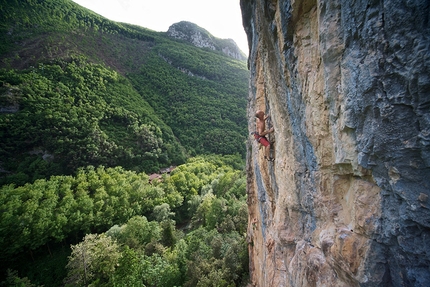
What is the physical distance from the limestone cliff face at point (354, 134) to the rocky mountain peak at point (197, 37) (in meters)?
136

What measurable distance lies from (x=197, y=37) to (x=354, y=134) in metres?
144

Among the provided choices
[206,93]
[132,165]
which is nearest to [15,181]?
[132,165]

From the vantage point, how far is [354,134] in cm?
300

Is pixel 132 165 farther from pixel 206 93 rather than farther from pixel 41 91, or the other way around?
pixel 206 93

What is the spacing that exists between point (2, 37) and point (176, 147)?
5213 centimetres

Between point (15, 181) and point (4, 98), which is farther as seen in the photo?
point (4, 98)

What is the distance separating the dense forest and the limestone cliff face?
10462 mm

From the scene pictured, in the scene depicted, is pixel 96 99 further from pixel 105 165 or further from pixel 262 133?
pixel 262 133

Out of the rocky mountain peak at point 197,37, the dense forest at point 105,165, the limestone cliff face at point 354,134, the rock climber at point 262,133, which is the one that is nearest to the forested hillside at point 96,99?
the dense forest at point 105,165

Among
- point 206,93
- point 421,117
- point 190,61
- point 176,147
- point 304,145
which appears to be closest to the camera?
point 421,117

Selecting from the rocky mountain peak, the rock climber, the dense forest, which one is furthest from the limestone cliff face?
the rocky mountain peak

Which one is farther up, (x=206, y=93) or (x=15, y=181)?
(x=206, y=93)

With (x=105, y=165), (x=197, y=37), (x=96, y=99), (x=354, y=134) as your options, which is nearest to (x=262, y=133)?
(x=354, y=134)

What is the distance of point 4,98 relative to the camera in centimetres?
3275
